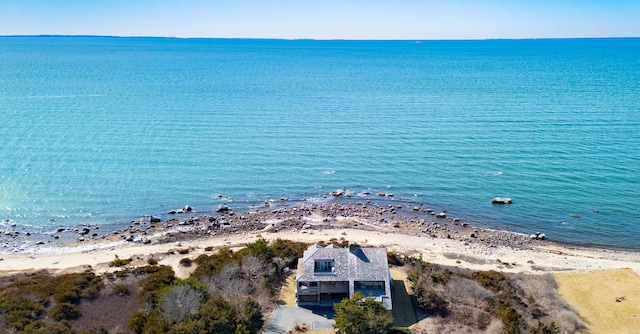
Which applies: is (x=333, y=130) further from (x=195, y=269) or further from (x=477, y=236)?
(x=195, y=269)

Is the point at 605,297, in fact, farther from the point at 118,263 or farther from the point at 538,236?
the point at 118,263

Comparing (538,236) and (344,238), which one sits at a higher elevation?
(344,238)

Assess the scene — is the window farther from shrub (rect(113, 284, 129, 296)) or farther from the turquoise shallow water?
the turquoise shallow water

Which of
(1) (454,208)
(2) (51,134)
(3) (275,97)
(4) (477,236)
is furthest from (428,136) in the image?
(2) (51,134)

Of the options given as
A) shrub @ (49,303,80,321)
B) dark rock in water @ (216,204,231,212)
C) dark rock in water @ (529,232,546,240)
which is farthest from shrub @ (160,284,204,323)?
dark rock in water @ (529,232,546,240)

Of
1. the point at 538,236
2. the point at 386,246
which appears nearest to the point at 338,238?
the point at 386,246

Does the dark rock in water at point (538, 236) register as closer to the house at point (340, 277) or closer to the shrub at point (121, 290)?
the house at point (340, 277)
